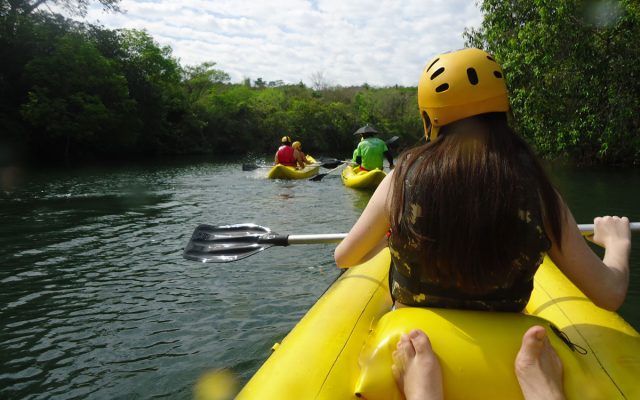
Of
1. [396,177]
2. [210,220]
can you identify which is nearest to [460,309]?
[396,177]

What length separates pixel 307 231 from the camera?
7.03 metres

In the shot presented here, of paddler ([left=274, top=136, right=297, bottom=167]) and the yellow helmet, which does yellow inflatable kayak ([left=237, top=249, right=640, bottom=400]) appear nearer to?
the yellow helmet

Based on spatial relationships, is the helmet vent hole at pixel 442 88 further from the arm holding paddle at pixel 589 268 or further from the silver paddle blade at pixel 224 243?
the silver paddle blade at pixel 224 243

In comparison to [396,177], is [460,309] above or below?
below

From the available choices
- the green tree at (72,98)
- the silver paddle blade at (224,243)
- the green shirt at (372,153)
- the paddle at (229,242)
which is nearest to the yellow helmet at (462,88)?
the paddle at (229,242)

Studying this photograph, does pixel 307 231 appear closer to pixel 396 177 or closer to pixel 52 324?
pixel 52 324

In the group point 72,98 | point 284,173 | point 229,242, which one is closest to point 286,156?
point 284,173

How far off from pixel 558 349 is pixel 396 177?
27.8 inches

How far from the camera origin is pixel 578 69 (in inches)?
435

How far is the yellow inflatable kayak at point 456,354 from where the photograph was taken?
1.43 metres

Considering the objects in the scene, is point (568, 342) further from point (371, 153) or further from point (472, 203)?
point (371, 153)

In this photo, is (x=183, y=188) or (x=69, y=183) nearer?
(x=183, y=188)

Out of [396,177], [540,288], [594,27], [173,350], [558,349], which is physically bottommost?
[173,350]

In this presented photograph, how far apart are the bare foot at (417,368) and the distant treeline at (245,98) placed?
1076 cm
